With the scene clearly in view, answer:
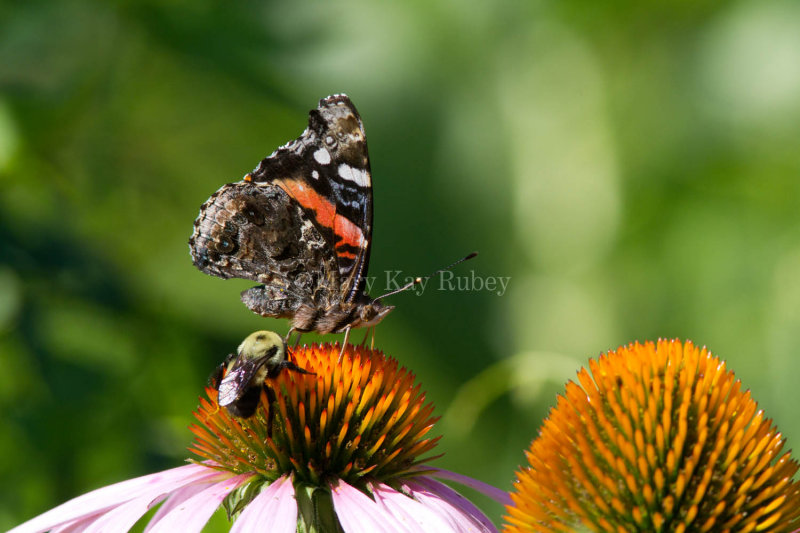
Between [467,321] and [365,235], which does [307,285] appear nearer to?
[365,235]

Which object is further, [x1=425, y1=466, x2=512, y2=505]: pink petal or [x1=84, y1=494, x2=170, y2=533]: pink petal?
[x1=425, y1=466, x2=512, y2=505]: pink petal

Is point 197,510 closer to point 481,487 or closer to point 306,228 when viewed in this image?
point 481,487

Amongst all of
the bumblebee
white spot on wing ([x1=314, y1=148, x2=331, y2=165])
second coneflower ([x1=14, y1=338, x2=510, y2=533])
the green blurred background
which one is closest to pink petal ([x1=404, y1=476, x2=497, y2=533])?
second coneflower ([x1=14, y1=338, x2=510, y2=533])

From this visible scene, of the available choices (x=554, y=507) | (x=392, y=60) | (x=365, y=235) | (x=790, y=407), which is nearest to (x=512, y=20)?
(x=392, y=60)

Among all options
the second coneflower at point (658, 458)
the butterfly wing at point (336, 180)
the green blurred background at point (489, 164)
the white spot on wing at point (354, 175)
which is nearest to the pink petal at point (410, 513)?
the second coneflower at point (658, 458)

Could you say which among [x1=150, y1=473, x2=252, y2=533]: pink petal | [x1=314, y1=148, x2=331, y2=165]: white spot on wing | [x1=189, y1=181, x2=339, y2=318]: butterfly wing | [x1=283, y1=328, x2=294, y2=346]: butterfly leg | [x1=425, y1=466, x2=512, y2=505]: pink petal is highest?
[x1=314, y1=148, x2=331, y2=165]: white spot on wing

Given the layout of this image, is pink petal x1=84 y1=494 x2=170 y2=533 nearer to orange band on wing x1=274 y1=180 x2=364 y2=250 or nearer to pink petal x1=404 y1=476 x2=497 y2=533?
pink petal x1=404 y1=476 x2=497 y2=533
